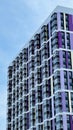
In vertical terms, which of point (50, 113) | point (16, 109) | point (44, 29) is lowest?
point (50, 113)

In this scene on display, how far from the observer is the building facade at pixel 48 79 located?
101875mm

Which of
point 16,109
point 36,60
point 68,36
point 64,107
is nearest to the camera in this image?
point 64,107

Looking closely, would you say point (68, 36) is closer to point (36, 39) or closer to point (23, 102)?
point (36, 39)

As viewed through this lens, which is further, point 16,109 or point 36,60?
point 16,109

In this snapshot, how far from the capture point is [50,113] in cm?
10475

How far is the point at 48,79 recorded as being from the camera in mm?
109625

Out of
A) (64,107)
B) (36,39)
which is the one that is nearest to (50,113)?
(64,107)

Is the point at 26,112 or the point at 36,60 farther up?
the point at 36,60

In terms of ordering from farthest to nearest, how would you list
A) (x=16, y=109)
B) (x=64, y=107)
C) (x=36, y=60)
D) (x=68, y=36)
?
1. (x=16, y=109)
2. (x=36, y=60)
3. (x=68, y=36)
4. (x=64, y=107)

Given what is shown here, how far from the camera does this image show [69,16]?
369ft

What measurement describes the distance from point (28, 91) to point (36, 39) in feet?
58.1

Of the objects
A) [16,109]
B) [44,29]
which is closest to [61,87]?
[44,29]

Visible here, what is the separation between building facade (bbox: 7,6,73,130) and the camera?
102 meters

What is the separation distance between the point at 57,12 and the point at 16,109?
129 feet
